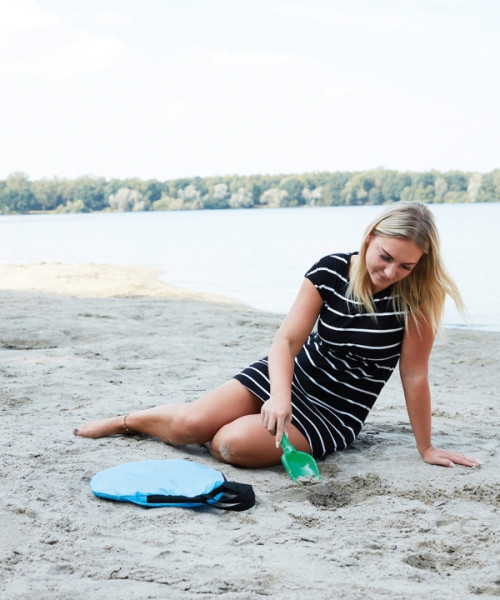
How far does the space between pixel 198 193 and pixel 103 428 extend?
220 ft

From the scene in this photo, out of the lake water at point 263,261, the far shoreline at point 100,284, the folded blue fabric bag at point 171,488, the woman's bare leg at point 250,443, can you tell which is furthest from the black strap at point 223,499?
the lake water at point 263,261

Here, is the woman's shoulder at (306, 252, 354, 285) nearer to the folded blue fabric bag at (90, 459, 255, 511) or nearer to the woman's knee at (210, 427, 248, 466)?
the woman's knee at (210, 427, 248, 466)

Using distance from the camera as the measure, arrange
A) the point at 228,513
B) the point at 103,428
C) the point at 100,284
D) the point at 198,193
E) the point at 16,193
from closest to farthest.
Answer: the point at 228,513
the point at 103,428
the point at 100,284
the point at 16,193
the point at 198,193

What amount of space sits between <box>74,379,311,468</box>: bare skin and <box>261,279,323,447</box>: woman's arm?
21 cm

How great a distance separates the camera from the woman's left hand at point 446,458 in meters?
3.12

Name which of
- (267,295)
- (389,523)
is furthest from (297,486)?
(267,295)

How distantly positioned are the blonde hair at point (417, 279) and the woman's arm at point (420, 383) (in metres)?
0.06

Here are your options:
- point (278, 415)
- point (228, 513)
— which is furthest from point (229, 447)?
point (228, 513)

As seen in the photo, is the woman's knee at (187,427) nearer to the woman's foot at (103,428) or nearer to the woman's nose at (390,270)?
the woman's foot at (103,428)

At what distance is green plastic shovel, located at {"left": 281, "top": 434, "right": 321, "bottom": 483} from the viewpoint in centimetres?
296

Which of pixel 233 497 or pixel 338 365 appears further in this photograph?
pixel 338 365

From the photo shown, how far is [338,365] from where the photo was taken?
10.7 ft

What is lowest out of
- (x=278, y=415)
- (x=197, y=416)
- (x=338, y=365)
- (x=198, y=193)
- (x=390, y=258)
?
(x=197, y=416)

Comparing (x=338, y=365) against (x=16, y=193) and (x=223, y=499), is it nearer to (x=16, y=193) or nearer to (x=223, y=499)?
(x=223, y=499)
